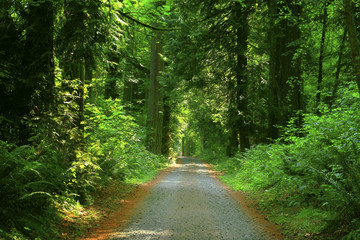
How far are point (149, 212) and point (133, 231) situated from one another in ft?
5.05

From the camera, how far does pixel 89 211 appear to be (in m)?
6.21

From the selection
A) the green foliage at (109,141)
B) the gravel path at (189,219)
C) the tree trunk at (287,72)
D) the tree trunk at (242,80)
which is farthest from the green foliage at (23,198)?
the tree trunk at (242,80)

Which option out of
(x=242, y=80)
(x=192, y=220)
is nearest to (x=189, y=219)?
(x=192, y=220)

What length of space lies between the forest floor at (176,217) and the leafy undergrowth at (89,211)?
0.08 ft

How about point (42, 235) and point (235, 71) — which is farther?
point (235, 71)

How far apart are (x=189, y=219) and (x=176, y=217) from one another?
1.11 ft

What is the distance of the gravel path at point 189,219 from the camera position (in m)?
→ 5.11

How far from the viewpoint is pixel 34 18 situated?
5.45 m

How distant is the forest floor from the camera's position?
5152 mm

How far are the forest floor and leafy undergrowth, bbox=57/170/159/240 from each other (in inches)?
1.0

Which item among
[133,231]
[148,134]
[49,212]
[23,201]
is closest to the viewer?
[23,201]

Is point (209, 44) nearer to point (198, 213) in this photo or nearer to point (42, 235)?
point (198, 213)

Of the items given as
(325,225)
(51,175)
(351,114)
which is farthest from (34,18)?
(351,114)

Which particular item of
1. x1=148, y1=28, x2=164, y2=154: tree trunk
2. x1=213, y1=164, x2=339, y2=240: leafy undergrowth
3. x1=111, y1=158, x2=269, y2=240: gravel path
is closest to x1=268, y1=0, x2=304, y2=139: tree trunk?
x1=213, y1=164, x2=339, y2=240: leafy undergrowth
